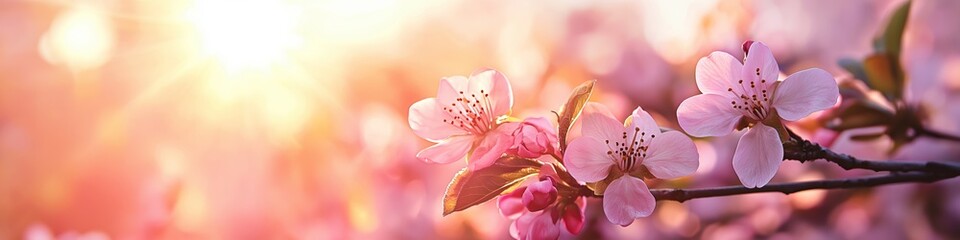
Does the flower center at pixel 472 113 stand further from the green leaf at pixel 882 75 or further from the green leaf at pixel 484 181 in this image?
the green leaf at pixel 882 75

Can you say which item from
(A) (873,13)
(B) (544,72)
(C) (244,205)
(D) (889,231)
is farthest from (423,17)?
(A) (873,13)

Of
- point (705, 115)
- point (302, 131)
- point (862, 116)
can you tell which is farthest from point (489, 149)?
point (302, 131)

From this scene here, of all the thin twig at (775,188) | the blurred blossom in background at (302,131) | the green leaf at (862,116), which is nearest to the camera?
the thin twig at (775,188)

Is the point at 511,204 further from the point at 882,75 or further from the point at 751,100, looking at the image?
the point at 882,75

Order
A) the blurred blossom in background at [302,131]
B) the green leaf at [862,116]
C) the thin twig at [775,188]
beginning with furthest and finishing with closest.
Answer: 1. the blurred blossom in background at [302,131]
2. the green leaf at [862,116]
3. the thin twig at [775,188]

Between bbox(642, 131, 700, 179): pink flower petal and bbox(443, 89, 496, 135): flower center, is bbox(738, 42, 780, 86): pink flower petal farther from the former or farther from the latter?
bbox(443, 89, 496, 135): flower center

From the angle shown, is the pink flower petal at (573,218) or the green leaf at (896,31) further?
the green leaf at (896,31)

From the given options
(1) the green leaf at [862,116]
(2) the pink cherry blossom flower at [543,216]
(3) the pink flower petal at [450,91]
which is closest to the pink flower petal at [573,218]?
(2) the pink cherry blossom flower at [543,216]
